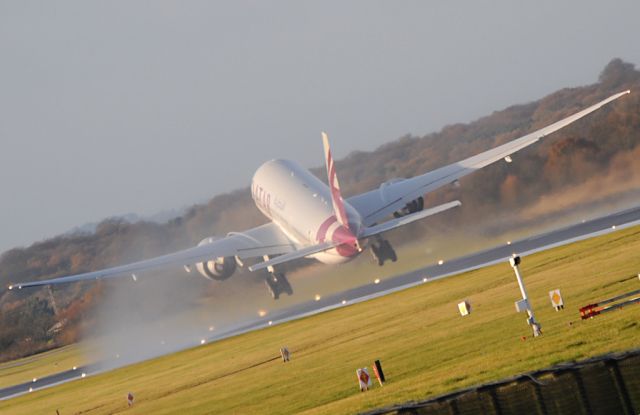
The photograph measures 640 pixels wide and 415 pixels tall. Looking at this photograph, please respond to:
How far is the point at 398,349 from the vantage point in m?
42.8

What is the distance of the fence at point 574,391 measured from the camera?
20625mm

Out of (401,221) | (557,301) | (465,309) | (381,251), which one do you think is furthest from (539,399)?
(381,251)

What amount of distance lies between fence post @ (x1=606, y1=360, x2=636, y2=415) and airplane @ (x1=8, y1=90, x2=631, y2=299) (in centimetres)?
4825

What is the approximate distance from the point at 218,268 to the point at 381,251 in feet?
40.3

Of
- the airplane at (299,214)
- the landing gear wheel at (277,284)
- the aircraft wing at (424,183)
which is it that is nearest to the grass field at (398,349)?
the airplane at (299,214)

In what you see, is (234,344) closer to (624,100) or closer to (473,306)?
(473,306)

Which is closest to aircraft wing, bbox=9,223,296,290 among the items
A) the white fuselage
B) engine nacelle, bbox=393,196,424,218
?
the white fuselage

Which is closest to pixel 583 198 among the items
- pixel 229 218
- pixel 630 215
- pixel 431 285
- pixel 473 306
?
pixel 630 215

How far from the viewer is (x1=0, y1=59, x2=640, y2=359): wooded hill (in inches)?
3019

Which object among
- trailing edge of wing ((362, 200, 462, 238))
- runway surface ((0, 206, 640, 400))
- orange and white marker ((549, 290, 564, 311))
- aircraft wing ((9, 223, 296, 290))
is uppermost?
aircraft wing ((9, 223, 296, 290))

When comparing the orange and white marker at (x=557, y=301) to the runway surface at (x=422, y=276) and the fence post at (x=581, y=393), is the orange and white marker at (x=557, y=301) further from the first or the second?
the runway surface at (x=422, y=276)

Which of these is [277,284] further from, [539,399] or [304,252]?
[539,399]

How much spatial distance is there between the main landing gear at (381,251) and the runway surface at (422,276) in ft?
5.02

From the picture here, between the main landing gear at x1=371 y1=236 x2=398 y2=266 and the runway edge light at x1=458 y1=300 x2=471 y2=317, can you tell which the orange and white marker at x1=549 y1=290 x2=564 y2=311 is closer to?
the runway edge light at x1=458 y1=300 x2=471 y2=317
